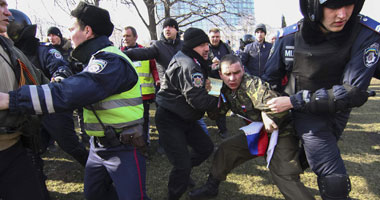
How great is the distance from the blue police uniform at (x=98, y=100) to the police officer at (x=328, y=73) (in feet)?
4.19

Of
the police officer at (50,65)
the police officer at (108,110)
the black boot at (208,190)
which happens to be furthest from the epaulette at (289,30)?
the police officer at (50,65)

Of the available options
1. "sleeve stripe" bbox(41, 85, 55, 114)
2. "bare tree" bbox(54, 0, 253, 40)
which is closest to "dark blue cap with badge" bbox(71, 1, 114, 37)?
"sleeve stripe" bbox(41, 85, 55, 114)

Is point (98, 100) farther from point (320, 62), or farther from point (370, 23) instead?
point (370, 23)

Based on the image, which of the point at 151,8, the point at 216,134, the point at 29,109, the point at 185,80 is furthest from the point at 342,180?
the point at 151,8

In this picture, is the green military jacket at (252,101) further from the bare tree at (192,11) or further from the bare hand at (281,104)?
the bare tree at (192,11)

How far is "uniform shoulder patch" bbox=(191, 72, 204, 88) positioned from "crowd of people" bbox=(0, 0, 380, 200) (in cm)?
1

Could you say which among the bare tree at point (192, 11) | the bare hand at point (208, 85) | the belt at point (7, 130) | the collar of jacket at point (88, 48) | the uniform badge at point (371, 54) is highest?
the bare tree at point (192, 11)

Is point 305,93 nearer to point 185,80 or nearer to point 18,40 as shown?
point 185,80

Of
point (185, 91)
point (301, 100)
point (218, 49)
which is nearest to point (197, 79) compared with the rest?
point (185, 91)

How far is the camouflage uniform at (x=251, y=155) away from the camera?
2.17 metres

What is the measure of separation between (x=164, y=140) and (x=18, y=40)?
2236 millimetres

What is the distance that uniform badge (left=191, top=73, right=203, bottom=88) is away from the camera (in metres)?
2.42

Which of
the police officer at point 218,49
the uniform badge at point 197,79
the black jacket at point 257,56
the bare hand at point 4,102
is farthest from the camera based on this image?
the black jacket at point 257,56

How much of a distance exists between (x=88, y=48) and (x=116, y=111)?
53cm
